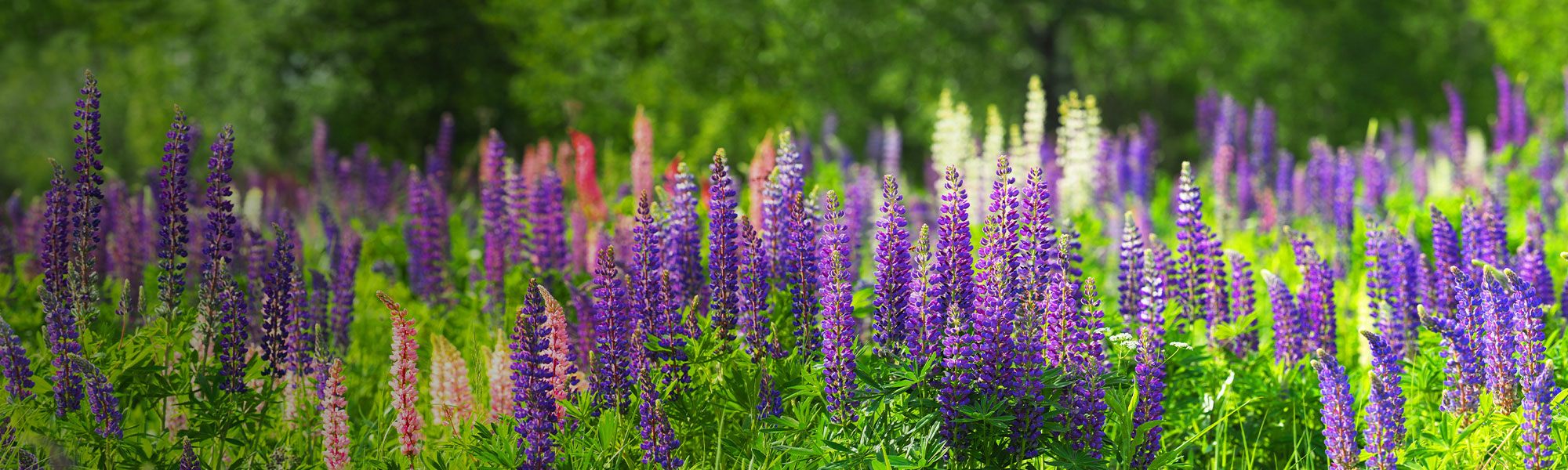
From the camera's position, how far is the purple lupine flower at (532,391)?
9.93 ft

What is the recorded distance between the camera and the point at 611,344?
323 cm

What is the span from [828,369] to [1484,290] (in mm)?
1675

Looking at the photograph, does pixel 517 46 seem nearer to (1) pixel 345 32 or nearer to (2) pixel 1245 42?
(1) pixel 345 32

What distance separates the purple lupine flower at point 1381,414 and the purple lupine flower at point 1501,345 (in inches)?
9.8

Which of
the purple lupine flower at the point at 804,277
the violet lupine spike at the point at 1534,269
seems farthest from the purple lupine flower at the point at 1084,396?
the violet lupine spike at the point at 1534,269

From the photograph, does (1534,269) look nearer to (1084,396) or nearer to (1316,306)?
(1316,306)

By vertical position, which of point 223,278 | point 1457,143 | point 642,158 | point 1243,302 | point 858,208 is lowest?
point 1243,302

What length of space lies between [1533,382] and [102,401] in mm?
3739

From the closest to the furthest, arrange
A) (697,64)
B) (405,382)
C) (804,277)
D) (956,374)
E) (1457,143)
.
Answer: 1. (956,374)
2. (405,382)
3. (804,277)
4. (1457,143)
5. (697,64)

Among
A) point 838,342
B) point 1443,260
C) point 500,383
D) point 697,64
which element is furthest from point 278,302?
point 697,64

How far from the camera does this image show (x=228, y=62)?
17.4 m

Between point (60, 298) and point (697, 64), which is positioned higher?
point (697, 64)

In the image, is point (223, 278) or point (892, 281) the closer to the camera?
point (892, 281)

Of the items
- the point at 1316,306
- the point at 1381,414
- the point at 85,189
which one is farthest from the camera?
the point at 1316,306
